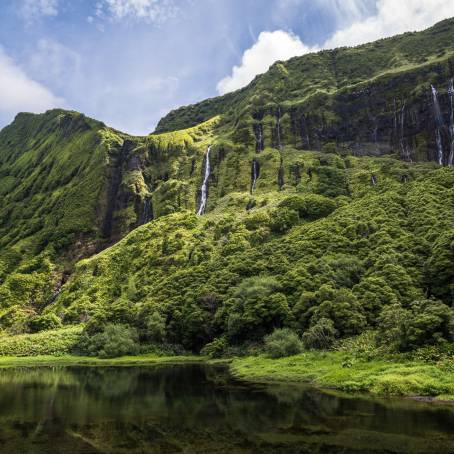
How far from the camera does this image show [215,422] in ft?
104

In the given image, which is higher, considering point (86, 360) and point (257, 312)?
point (257, 312)

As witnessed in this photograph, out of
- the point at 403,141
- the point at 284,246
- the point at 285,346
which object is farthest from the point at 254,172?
the point at 285,346

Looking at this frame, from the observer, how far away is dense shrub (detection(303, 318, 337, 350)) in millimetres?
66438

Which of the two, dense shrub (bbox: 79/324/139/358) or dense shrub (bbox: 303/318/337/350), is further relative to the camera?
dense shrub (bbox: 79/324/139/358)

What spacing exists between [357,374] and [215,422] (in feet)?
68.0

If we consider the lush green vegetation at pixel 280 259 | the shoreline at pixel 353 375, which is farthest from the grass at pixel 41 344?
the shoreline at pixel 353 375

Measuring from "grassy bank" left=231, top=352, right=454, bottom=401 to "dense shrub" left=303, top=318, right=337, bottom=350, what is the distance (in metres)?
3.67

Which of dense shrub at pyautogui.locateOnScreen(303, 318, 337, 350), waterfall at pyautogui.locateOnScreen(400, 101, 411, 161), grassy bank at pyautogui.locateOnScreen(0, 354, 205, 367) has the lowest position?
grassy bank at pyautogui.locateOnScreen(0, 354, 205, 367)

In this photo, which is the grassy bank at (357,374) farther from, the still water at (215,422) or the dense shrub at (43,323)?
the dense shrub at (43,323)

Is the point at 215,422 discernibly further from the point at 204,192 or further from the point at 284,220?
the point at 204,192

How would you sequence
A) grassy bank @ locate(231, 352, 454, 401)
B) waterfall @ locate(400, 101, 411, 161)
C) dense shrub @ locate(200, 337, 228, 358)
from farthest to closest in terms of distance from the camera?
waterfall @ locate(400, 101, 411, 161)
dense shrub @ locate(200, 337, 228, 358)
grassy bank @ locate(231, 352, 454, 401)

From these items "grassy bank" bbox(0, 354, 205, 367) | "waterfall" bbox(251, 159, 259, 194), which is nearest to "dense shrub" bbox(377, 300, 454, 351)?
"grassy bank" bbox(0, 354, 205, 367)

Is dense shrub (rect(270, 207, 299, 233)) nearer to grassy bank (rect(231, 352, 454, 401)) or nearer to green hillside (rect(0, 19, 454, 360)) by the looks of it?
green hillside (rect(0, 19, 454, 360))

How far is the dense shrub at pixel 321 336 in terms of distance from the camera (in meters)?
66.4
